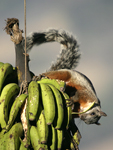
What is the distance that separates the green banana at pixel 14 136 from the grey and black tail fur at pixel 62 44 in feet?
4.15

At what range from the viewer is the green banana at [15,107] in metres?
2.77

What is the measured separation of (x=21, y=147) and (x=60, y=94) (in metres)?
0.61

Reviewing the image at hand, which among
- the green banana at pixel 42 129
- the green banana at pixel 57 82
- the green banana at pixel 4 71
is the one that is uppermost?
the green banana at pixel 4 71

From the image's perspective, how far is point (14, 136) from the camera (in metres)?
2.72

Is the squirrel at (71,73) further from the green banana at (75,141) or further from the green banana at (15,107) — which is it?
the green banana at (15,107)

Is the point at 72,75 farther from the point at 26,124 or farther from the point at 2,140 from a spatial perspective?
the point at 2,140

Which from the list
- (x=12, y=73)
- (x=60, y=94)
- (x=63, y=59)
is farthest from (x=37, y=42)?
(x=60, y=94)

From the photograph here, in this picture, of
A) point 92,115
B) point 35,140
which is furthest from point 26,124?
point 92,115

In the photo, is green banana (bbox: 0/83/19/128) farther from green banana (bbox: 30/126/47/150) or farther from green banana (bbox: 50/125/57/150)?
green banana (bbox: 50/125/57/150)

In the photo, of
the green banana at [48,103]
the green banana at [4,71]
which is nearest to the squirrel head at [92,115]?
the green banana at [48,103]

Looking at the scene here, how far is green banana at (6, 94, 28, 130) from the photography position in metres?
2.77

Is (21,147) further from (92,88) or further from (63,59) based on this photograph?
(63,59)

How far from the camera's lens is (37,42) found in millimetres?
3844

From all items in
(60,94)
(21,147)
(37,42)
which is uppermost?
(37,42)
